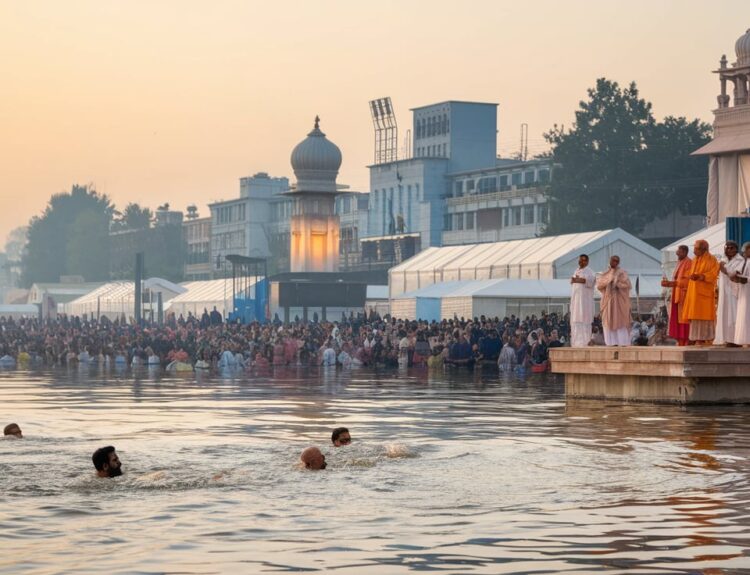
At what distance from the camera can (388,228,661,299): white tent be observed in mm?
48688

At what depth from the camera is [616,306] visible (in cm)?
2602

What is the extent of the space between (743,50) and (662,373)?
4183 centimetres

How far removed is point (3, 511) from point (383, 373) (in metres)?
→ 29.0

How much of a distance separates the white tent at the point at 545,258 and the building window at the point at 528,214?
4442cm

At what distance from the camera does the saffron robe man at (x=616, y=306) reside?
2597 cm

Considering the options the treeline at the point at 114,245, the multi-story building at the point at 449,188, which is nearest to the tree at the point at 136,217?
the treeline at the point at 114,245

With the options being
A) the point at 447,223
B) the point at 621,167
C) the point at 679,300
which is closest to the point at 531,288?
the point at 679,300

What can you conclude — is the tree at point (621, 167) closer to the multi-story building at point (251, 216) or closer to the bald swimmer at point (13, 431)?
the multi-story building at point (251, 216)

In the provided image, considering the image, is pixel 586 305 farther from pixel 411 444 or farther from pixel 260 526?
pixel 260 526

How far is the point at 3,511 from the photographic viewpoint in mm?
11828

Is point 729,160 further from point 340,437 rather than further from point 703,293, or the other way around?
point 340,437

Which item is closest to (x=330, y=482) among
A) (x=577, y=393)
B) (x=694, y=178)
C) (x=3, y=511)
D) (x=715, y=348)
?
(x=3, y=511)

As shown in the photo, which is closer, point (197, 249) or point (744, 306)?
point (744, 306)

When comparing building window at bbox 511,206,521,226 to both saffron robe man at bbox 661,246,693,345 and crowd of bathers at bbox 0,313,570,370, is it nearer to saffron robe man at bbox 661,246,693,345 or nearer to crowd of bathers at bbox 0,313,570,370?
crowd of bathers at bbox 0,313,570,370
